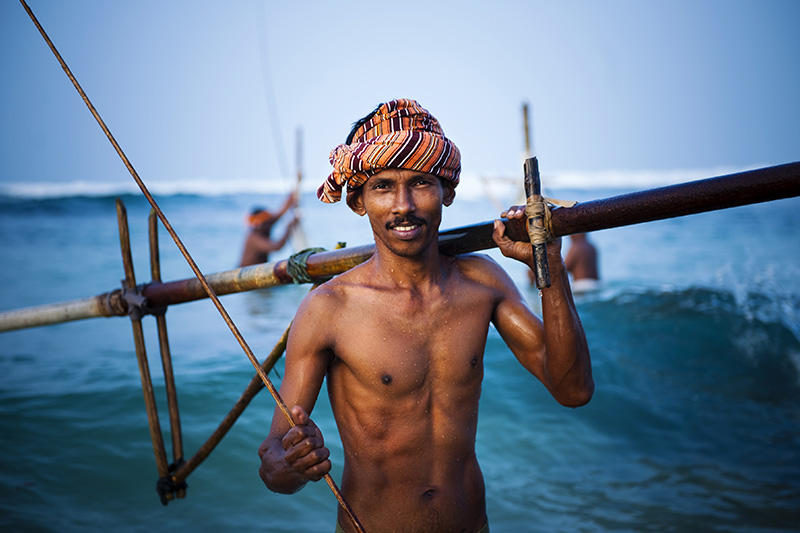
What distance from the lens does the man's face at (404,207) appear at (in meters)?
1.94

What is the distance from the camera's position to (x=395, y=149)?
1.89m

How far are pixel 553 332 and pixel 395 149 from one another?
68 centimetres

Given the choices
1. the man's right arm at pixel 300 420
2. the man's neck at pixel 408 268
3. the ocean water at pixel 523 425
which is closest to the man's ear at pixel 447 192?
the man's neck at pixel 408 268

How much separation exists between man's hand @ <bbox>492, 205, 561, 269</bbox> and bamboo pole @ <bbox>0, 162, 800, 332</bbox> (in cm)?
2

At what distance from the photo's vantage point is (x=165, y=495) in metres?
3.04

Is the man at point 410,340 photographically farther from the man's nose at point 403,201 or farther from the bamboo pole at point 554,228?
the bamboo pole at point 554,228

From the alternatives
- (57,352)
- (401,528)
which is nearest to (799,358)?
(401,528)

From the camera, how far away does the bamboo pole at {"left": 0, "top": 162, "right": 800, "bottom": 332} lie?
158 cm

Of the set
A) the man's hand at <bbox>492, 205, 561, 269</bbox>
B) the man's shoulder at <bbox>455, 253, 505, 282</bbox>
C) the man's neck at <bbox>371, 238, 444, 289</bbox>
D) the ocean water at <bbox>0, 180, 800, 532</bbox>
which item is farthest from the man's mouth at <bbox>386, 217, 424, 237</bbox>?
the ocean water at <bbox>0, 180, 800, 532</bbox>

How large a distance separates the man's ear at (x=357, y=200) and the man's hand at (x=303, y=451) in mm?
707

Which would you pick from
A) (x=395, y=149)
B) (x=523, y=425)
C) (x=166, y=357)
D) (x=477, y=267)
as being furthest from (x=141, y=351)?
(x=523, y=425)

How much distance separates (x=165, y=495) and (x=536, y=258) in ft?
6.94

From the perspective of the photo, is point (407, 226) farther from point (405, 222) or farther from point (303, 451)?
point (303, 451)

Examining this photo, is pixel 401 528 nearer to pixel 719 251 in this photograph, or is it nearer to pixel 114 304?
pixel 114 304
